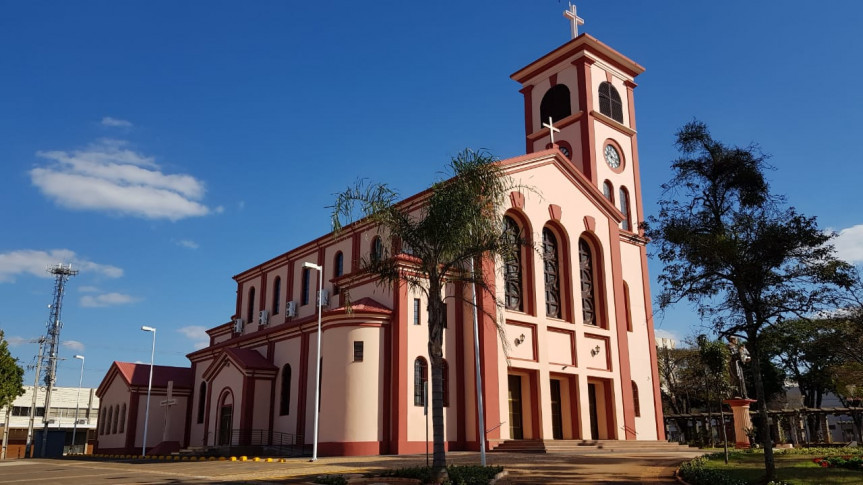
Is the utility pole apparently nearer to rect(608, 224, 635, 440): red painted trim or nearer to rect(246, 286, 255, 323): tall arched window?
rect(246, 286, 255, 323): tall arched window

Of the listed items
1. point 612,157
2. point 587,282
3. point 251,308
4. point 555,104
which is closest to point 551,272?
point 587,282

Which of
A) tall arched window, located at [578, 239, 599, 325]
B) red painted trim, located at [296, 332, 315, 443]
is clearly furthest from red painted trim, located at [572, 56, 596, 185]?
red painted trim, located at [296, 332, 315, 443]

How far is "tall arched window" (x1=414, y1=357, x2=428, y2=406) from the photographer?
1151 inches

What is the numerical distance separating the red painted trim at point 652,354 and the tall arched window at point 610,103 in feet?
28.5

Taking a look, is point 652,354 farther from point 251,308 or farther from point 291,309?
point 251,308

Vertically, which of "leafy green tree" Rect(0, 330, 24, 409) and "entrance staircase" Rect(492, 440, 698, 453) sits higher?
"leafy green tree" Rect(0, 330, 24, 409)

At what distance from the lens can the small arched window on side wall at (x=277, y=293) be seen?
45.2 meters

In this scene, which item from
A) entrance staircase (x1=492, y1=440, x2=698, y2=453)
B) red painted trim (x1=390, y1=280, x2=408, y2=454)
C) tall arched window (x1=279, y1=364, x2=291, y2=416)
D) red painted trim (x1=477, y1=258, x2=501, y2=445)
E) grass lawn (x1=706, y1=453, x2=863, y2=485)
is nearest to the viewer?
grass lawn (x1=706, y1=453, x2=863, y2=485)

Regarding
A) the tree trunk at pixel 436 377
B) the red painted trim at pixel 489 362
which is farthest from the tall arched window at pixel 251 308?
the tree trunk at pixel 436 377

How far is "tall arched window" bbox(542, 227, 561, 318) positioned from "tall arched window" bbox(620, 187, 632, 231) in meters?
8.11

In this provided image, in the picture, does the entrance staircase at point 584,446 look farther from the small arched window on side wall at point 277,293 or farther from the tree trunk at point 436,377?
the small arched window on side wall at point 277,293

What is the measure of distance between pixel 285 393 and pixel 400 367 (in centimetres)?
948

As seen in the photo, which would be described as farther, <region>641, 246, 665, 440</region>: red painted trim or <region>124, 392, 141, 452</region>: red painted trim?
<region>124, 392, 141, 452</region>: red painted trim

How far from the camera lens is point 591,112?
41.0 meters
